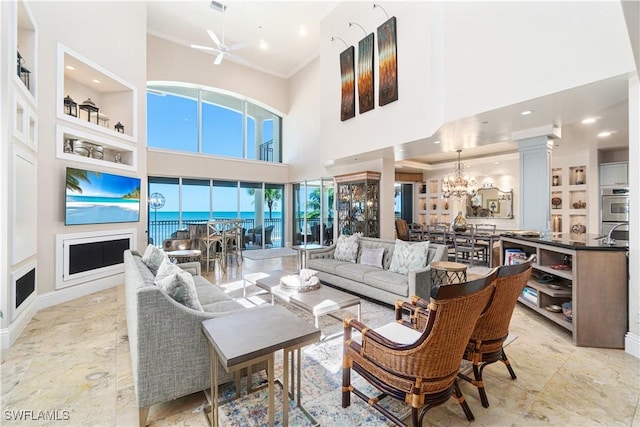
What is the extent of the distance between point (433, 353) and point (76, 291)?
17.2 ft

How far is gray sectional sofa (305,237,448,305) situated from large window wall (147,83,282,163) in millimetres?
5753

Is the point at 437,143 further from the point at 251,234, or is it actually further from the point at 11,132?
the point at 251,234

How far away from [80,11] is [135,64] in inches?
42.7

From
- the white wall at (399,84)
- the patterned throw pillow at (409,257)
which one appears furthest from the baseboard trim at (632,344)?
the white wall at (399,84)

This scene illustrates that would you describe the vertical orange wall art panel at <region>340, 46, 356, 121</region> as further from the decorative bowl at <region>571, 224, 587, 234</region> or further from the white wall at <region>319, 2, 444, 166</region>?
the decorative bowl at <region>571, 224, 587, 234</region>

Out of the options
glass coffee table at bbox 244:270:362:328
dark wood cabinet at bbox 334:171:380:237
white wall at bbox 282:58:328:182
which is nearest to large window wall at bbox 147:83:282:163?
white wall at bbox 282:58:328:182

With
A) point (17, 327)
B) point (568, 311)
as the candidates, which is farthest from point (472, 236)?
point (17, 327)

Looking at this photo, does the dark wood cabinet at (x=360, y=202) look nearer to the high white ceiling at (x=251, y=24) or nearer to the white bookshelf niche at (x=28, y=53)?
the high white ceiling at (x=251, y=24)

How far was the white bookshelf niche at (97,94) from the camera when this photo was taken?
13.9ft

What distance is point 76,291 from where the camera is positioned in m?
4.32

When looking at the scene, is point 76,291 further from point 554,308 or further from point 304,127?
point 304,127

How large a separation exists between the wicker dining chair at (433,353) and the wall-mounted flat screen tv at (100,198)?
16.1ft

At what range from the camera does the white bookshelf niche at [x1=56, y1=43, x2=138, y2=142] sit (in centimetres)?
423

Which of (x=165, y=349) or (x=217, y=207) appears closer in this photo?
(x=165, y=349)
